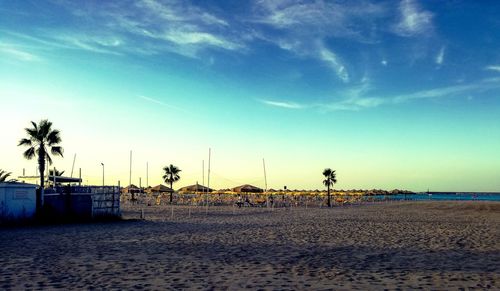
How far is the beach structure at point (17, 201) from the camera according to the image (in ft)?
77.6

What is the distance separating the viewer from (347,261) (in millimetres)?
12352

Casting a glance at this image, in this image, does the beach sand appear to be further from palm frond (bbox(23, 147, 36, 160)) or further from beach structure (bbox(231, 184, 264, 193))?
beach structure (bbox(231, 184, 264, 193))

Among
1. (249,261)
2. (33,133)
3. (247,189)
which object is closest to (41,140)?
(33,133)

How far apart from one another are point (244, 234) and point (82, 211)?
13.3 meters

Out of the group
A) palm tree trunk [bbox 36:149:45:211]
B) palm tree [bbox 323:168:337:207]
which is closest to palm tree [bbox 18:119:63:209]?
palm tree trunk [bbox 36:149:45:211]

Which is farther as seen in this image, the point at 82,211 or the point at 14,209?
the point at 82,211

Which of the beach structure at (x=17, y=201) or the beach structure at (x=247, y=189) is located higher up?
the beach structure at (x=17, y=201)

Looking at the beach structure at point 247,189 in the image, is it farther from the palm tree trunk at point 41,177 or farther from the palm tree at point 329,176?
the palm tree trunk at point 41,177

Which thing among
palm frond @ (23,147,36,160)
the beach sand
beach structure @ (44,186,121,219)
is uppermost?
palm frond @ (23,147,36,160)

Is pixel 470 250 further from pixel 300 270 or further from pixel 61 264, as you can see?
pixel 61 264

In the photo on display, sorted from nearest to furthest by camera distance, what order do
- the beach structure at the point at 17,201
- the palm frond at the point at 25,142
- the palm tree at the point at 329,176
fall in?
the beach structure at the point at 17,201 → the palm frond at the point at 25,142 → the palm tree at the point at 329,176

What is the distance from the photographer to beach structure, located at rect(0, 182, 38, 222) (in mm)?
23656

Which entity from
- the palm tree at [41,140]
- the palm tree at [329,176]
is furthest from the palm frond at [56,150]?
the palm tree at [329,176]

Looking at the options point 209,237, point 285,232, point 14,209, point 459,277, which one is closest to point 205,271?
point 459,277
